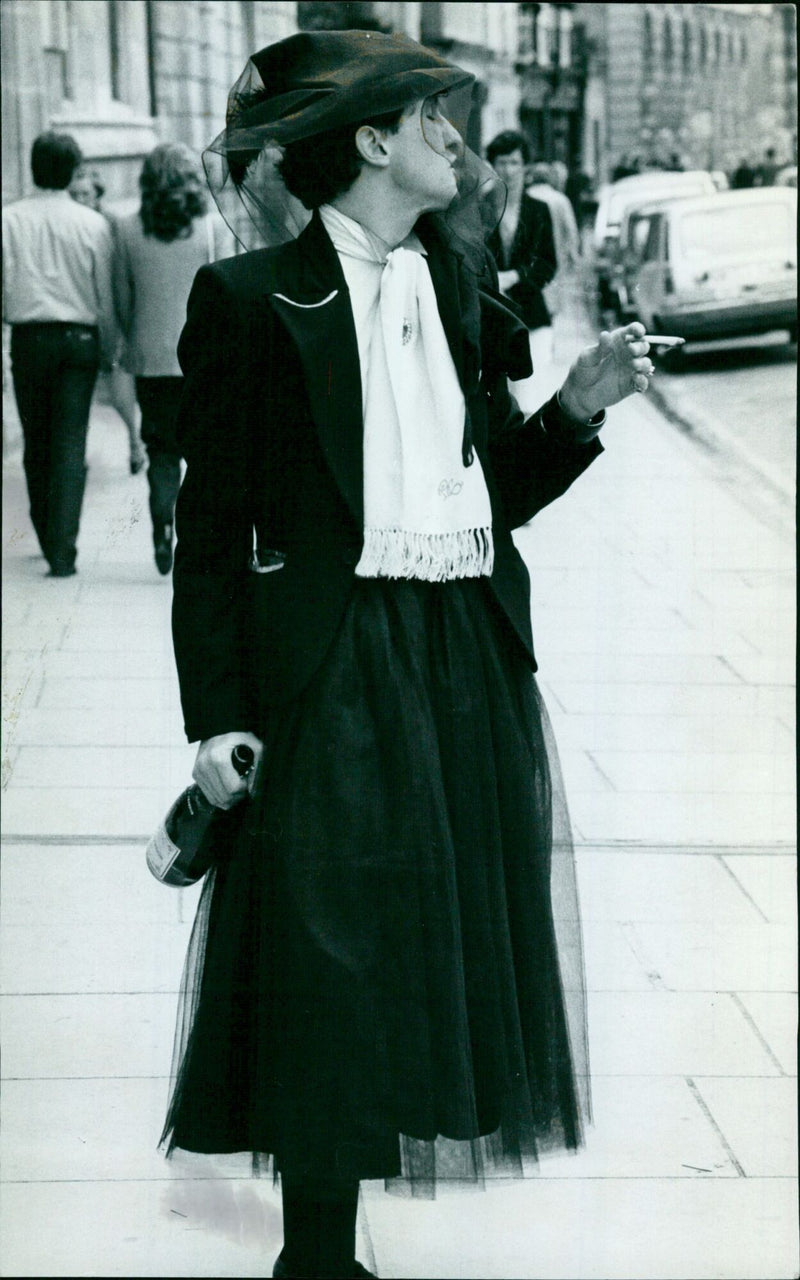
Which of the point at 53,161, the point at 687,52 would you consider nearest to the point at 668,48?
the point at 687,52

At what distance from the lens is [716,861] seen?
439cm

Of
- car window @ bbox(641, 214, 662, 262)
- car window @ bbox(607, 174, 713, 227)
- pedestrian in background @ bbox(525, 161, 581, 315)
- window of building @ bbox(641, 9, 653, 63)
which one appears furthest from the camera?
window of building @ bbox(641, 9, 653, 63)

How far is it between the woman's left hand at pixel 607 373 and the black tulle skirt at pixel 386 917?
0.26 meters

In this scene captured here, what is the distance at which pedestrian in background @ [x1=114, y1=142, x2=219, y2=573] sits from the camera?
22.5ft

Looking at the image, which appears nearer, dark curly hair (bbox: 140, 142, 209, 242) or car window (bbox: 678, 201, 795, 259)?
dark curly hair (bbox: 140, 142, 209, 242)

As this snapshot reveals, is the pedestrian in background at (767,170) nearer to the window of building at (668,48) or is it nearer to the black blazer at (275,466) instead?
the window of building at (668,48)

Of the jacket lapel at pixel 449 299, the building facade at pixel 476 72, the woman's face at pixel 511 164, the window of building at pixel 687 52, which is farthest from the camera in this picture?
the window of building at pixel 687 52

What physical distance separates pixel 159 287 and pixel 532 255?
6.10 ft

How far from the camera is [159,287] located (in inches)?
275

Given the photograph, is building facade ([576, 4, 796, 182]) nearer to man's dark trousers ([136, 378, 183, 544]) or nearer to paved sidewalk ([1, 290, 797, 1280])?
man's dark trousers ([136, 378, 183, 544])

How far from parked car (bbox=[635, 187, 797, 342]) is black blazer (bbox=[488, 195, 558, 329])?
1128mm

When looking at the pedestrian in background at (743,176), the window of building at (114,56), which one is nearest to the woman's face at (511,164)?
the window of building at (114,56)

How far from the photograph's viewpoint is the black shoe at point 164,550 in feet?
20.8

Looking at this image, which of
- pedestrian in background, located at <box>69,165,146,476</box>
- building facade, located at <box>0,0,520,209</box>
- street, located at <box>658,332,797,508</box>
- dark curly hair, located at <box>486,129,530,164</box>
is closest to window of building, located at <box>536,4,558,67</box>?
building facade, located at <box>0,0,520,209</box>
